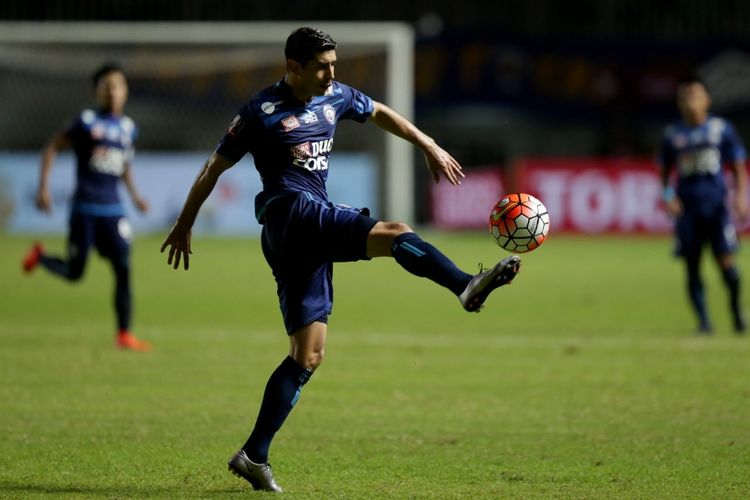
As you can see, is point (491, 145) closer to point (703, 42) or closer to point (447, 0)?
point (447, 0)

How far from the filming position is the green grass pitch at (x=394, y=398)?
6309mm

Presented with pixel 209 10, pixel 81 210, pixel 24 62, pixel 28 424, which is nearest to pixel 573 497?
pixel 28 424

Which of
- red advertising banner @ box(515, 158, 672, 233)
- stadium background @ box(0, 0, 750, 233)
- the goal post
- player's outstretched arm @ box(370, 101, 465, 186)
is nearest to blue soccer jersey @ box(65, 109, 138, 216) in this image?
player's outstretched arm @ box(370, 101, 465, 186)

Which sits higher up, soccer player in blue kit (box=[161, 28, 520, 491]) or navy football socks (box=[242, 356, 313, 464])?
soccer player in blue kit (box=[161, 28, 520, 491])

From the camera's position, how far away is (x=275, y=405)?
20.0 ft

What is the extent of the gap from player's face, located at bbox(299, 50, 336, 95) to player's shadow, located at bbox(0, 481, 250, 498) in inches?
77.2

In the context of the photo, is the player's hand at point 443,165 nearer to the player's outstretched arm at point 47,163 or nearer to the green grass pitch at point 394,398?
the green grass pitch at point 394,398

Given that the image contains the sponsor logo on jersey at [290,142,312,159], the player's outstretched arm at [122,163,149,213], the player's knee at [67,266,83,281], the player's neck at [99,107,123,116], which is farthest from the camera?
the player's outstretched arm at [122,163,149,213]

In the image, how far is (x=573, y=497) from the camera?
580 centimetres

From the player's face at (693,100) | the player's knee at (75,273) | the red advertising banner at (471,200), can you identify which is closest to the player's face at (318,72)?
the player's knee at (75,273)

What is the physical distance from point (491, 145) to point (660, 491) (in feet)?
96.7

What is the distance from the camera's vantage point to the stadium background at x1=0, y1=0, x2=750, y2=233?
2795 cm

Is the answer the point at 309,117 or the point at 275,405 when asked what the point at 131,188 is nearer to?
the point at 309,117

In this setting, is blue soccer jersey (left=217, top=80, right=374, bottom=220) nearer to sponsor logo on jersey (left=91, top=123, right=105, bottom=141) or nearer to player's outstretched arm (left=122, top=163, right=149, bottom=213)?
sponsor logo on jersey (left=91, top=123, right=105, bottom=141)
